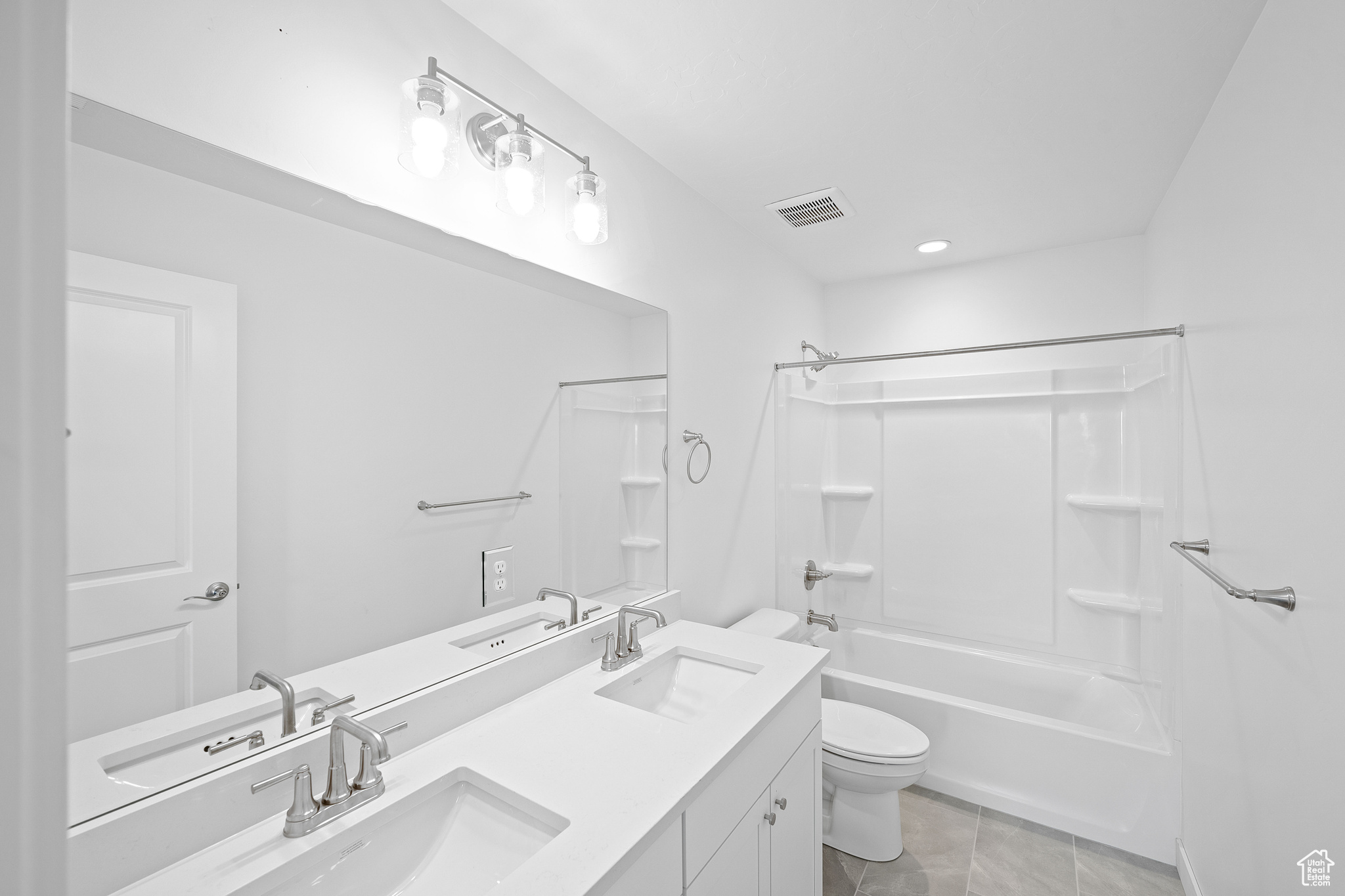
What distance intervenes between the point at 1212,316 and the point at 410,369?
218 cm

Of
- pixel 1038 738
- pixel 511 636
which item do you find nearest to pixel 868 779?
pixel 1038 738

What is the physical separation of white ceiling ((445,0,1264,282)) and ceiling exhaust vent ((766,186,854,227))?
5 cm

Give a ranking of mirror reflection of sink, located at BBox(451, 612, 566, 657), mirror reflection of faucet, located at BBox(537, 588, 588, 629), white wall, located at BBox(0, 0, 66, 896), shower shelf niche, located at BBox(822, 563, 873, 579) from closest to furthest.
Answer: white wall, located at BBox(0, 0, 66, 896) → mirror reflection of sink, located at BBox(451, 612, 566, 657) → mirror reflection of faucet, located at BBox(537, 588, 588, 629) → shower shelf niche, located at BBox(822, 563, 873, 579)

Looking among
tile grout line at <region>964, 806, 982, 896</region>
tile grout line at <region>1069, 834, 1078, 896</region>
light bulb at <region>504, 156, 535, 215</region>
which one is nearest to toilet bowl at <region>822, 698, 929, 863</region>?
tile grout line at <region>964, 806, 982, 896</region>

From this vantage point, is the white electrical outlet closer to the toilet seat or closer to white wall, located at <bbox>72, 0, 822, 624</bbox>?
white wall, located at <bbox>72, 0, 822, 624</bbox>

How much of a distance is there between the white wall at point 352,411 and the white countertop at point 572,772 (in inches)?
9.8

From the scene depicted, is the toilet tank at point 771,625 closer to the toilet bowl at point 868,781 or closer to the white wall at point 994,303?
the toilet bowl at point 868,781

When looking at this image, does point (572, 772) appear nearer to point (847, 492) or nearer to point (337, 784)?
point (337, 784)

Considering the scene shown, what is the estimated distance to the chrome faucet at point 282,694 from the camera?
0.94m

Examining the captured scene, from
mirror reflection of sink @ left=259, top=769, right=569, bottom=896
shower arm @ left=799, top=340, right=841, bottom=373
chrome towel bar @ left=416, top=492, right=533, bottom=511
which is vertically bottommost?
mirror reflection of sink @ left=259, top=769, right=569, bottom=896

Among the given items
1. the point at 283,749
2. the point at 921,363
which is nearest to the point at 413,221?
the point at 283,749

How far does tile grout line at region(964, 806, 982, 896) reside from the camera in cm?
190

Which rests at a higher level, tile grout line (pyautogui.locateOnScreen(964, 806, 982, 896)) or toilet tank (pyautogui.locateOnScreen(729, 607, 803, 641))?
toilet tank (pyautogui.locateOnScreen(729, 607, 803, 641))
